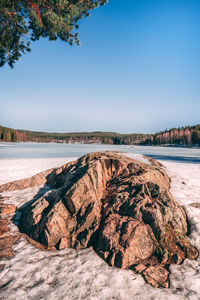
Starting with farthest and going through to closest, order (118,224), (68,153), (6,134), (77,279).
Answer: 1. (6,134)
2. (68,153)
3. (118,224)
4. (77,279)

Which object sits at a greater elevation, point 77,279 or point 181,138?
point 181,138

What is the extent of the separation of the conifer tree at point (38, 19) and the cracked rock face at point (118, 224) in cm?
785

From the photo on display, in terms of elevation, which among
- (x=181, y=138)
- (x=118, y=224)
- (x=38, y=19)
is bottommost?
(x=118, y=224)

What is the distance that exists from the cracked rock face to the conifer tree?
7.85 metres

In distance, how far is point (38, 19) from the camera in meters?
7.86

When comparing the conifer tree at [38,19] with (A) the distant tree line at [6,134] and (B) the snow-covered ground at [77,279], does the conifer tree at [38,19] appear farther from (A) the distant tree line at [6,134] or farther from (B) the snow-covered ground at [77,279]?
(A) the distant tree line at [6,134]

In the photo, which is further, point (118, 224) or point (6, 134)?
point (6, 134)

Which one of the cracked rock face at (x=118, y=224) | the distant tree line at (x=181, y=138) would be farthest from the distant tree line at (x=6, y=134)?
the cracked rock face at (x=118, y=224)

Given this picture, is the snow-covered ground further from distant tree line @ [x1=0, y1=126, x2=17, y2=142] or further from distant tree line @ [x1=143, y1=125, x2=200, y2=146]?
distant tree line @ [x1=0, y1=126, x2=17, y2=142]

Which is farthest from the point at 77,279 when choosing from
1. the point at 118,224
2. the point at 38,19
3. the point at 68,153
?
the point at 68,153

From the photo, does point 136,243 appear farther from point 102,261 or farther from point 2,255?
point 2,255

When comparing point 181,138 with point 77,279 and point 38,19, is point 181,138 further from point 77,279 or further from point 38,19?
point 77,279

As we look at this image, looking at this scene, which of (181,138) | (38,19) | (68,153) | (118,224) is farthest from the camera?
(181,138)

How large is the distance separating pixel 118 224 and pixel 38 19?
34.0ft
